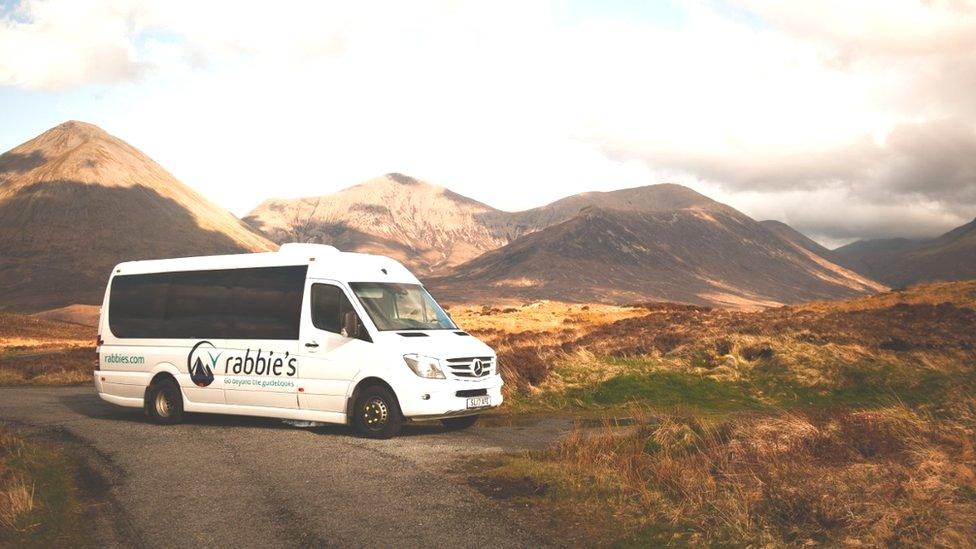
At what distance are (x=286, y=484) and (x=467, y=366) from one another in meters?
4.21

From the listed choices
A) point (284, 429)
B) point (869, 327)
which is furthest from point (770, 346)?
point (284, 429)

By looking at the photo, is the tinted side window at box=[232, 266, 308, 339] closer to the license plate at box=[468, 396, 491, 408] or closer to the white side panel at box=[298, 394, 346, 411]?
the white side panel at box=[298, 394, 346, 411]

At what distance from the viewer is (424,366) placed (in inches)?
493

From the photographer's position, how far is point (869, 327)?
984 inches

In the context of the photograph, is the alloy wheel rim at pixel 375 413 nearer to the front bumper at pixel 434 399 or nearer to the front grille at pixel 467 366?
the front bumper at pixel 434 399

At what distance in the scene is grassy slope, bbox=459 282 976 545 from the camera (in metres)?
7.15

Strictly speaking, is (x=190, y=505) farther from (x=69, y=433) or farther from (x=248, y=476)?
(x=69, y=433)

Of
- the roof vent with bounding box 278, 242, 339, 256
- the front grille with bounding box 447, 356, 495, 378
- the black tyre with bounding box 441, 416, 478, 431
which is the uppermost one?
the roof vent with bounding box 278, 242, 339, 256

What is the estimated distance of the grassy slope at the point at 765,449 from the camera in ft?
23.5

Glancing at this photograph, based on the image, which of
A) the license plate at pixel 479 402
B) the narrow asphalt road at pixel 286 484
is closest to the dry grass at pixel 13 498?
the narrow asphalt road at pixel 286 484

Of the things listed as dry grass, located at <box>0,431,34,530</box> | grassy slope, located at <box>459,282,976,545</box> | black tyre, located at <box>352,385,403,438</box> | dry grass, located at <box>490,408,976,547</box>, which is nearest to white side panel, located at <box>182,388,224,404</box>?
black tyre, located at <box>352,385,403,438</box>

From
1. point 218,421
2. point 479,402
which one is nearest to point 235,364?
point 218,421

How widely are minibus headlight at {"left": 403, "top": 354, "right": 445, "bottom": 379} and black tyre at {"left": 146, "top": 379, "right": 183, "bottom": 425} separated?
543 cm

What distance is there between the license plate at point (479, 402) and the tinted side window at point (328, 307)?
257cm
